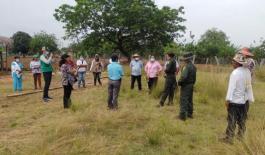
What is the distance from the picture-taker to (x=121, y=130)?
7.93 m

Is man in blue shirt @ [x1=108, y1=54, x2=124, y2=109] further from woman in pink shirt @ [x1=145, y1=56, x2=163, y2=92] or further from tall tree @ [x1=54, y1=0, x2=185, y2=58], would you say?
tall tree @ [x1=54, y1=0, x2=185, y2=58]

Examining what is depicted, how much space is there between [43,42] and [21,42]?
4.67 meters

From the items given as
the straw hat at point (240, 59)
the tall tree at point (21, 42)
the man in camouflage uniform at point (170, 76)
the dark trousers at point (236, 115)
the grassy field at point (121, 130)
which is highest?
the tall tree at point (21, 42)

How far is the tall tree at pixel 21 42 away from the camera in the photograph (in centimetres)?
6688

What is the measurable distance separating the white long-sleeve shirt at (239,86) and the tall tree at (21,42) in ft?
208

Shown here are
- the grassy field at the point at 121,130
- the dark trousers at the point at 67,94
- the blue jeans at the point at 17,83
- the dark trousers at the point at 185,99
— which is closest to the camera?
the grassy field at the point at 121,130

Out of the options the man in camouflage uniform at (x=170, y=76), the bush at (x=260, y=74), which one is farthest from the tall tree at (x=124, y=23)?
the man in camouflage uniform at (x=170, y=76)

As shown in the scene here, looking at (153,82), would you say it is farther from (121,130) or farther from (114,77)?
(121,130)

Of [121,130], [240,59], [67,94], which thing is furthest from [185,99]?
[67,94]

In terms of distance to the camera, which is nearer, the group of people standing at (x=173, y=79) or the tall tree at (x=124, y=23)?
the group of people standing at (x=173, y=79)

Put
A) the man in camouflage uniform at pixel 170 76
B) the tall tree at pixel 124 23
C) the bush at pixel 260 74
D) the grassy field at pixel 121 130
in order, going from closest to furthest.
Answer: the grassy field at pixel 121 130, the man in camouflage uniform at pixel 170 76, the bush at pixel 260 74, the tall tree at pixel 124 23

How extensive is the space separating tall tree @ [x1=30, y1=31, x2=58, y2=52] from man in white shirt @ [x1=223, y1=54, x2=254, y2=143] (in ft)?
193

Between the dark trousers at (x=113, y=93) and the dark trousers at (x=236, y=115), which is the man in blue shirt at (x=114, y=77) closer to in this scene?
the dark trousers at (x=113, y=93)

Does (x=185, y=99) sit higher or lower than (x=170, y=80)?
lower
